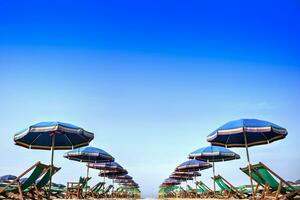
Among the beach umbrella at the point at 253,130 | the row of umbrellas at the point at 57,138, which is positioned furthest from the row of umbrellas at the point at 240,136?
the row of umbrellas at the point at 57,138

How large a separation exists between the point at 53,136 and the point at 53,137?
90 millimetres

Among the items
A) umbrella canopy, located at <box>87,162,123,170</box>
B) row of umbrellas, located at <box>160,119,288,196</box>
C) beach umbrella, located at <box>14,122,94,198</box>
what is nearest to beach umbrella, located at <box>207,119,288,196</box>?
row of umbrellas, located at <box>160,119,288,196</box>

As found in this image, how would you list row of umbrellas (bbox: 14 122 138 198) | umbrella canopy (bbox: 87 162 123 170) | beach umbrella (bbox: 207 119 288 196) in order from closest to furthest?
beach umbrella (bbox: 207 119 288 196)
row of umbrellas (bbox: 14 122 138 198)
umbrella canopy (bbox: 87 162 123 170)

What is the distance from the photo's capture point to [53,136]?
7.59 metres

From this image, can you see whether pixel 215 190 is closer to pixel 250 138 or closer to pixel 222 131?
pixel 250 138

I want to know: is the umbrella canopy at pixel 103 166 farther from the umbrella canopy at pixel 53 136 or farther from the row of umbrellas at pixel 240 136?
the umbrella canopy at pixel 53 136

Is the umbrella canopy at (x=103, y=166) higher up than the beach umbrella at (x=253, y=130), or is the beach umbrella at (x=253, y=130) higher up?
the beach umbrella at (x=253, y=130)

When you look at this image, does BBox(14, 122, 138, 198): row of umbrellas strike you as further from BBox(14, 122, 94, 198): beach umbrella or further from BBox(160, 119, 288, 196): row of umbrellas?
BBox(160, 119, 288, 196): row of umbrellas

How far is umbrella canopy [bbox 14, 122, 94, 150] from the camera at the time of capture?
729 cm

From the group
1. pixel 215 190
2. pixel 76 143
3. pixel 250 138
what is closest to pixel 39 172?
pixel 76 143

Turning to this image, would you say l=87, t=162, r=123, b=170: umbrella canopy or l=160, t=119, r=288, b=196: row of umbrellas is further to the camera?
l=87, t=162, r=123, b=170: umbrella canopy

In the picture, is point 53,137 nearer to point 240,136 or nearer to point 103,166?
point 240,136

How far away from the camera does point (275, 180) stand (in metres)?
6.41

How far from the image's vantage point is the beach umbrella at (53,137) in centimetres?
729
